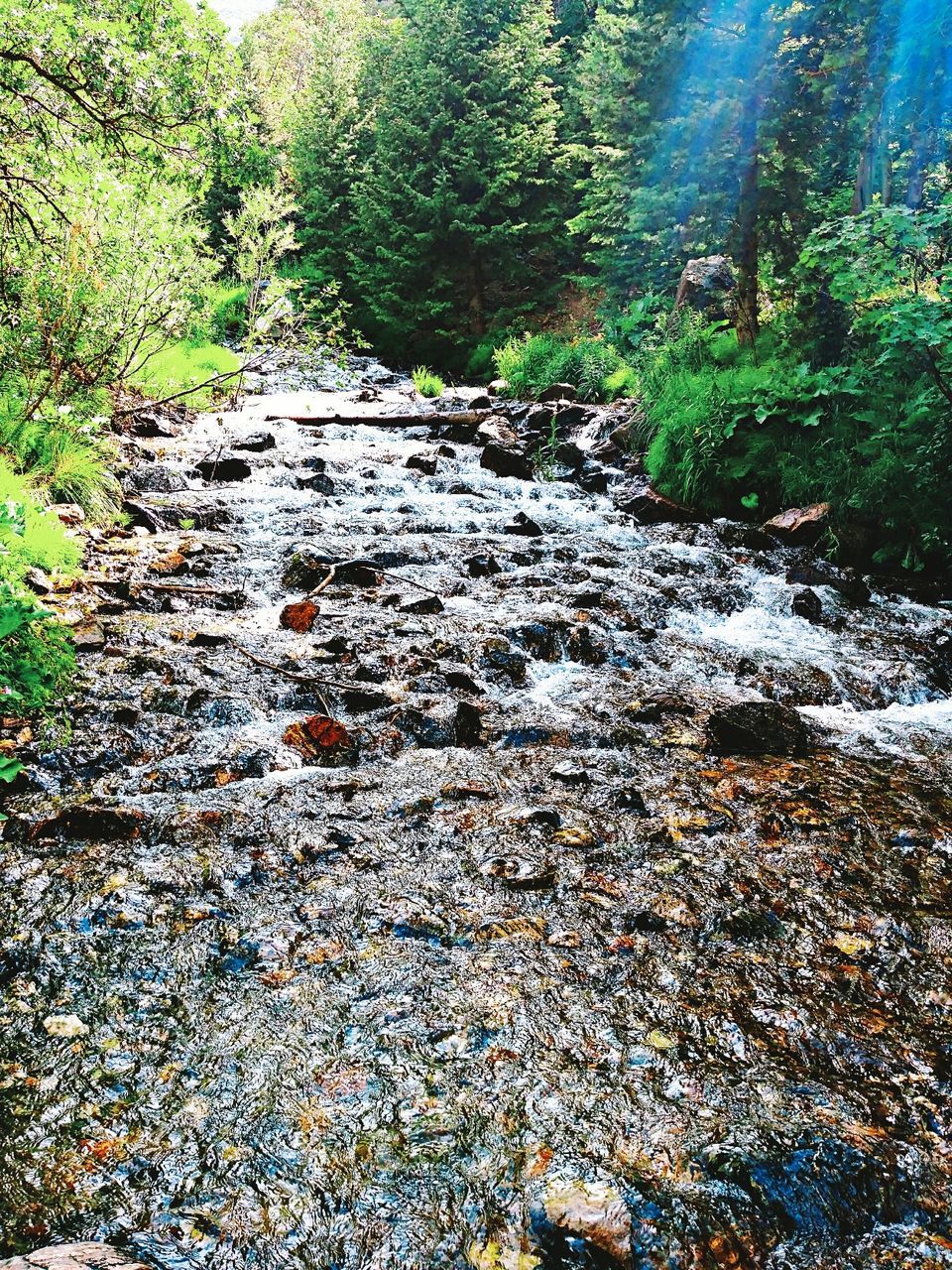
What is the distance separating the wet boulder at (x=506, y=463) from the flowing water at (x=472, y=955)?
595 cm

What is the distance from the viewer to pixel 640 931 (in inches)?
121

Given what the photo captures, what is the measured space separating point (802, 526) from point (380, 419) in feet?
29.3

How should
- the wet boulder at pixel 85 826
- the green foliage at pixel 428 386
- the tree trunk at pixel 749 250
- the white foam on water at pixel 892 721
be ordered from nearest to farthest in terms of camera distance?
the wet boulder at pixel 85 826 < the white foam on water at pixel 892 721 < the tree trunk at pixel 749 250 < the green foliage at pixel 428 386

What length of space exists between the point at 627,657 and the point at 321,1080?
170 inches

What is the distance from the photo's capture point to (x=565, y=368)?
17.2 metres

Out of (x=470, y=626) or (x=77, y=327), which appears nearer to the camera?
(x=470, y=626)

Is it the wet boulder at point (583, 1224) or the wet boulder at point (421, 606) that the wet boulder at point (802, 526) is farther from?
the wet boulder at point (583, 1224)

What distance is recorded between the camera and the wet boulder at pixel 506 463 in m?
11.8

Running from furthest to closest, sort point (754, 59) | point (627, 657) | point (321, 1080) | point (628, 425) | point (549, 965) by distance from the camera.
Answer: point (628, 425)
point (754, 59)
point (627, 657)
point (549, 965)
point (321, 1080)

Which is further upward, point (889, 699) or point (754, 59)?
point (754, 59)

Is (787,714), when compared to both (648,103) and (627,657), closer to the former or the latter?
(627,657)

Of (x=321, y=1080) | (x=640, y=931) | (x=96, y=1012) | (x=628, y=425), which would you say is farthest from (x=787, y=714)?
(x=628, y=425)

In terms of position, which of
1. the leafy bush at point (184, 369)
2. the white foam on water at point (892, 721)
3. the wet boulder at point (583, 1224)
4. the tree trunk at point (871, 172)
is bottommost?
the white foam on water at point (892, 721)

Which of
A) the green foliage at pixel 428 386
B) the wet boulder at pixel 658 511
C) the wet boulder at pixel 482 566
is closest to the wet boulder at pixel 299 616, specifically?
the wet boulder at pixel 482 566
